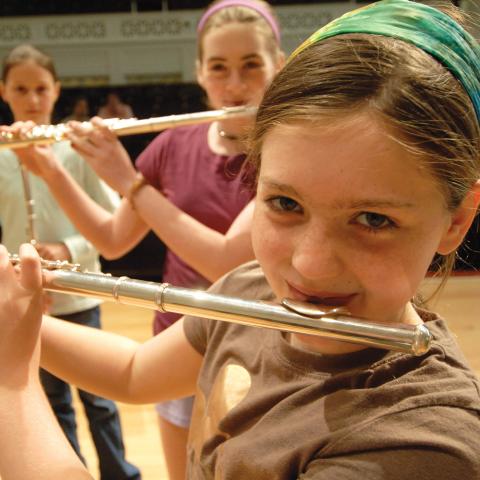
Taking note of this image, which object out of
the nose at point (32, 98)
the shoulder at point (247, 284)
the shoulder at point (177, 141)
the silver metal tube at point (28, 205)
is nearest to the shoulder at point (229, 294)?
the shoulder at point (247, 284)

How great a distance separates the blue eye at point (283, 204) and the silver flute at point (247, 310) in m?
0.09

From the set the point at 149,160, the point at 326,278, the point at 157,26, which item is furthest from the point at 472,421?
the point at 157,26

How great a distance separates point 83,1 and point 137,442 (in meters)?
2.74

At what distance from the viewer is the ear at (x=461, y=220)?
0.56 metres

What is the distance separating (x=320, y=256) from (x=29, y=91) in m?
1.35

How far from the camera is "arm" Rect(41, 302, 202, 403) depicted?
30.7 inches

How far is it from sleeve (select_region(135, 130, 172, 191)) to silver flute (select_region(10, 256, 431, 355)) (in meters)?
0.47

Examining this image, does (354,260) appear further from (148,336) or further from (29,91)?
(148,336)

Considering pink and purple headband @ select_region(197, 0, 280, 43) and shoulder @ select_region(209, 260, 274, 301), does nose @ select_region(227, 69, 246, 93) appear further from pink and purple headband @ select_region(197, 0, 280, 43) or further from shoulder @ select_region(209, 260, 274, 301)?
shoulder @ select_region(209, 260, 274, 301)

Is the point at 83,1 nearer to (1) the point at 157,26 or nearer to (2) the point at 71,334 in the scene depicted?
(1) the point at 157,26

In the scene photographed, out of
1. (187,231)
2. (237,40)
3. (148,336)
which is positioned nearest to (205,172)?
(187,231)

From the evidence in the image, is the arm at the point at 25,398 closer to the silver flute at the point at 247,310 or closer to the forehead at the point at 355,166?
the silver flute at the point at 247,310

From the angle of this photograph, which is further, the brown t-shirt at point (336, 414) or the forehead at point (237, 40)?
the forehead at point (237, 40)

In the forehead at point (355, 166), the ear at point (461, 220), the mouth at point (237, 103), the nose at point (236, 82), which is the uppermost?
the nose at point (236, 82)
